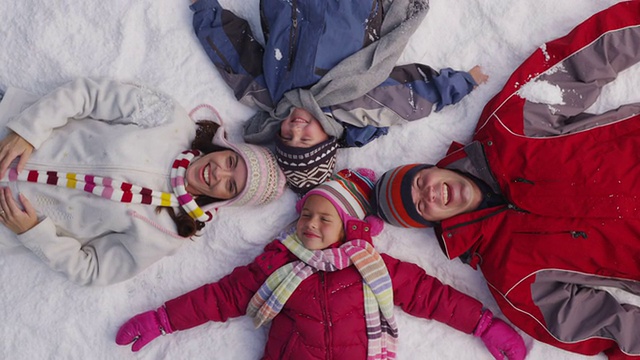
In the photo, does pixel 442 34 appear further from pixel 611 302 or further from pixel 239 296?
pixel 239 296

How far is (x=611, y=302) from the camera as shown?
170 centimetres

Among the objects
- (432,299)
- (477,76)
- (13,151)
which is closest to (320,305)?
(432,299)

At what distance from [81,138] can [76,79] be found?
215mm

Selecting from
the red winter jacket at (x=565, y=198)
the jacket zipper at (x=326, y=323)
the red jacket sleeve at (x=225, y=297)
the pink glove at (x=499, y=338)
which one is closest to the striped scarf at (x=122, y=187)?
the red jacket sleeve at (x=225, y=297)

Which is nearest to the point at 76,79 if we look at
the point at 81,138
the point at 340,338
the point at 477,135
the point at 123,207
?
the point at 81,138

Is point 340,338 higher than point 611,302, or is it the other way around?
point 611,302

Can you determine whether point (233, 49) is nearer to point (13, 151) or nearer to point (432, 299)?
point (13, 151)

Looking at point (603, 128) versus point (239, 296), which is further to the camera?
point (239, 296)

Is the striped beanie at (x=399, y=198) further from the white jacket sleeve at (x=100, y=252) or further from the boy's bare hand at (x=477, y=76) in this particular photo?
the white jacket sleeve at (x=100, y=252)

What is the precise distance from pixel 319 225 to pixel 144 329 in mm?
746

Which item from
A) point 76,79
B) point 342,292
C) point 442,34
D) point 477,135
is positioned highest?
point 442,34

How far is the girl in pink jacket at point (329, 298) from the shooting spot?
175 centimetres

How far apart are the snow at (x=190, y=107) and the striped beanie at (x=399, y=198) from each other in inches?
5.3

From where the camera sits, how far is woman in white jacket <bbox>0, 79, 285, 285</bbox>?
177 cm
